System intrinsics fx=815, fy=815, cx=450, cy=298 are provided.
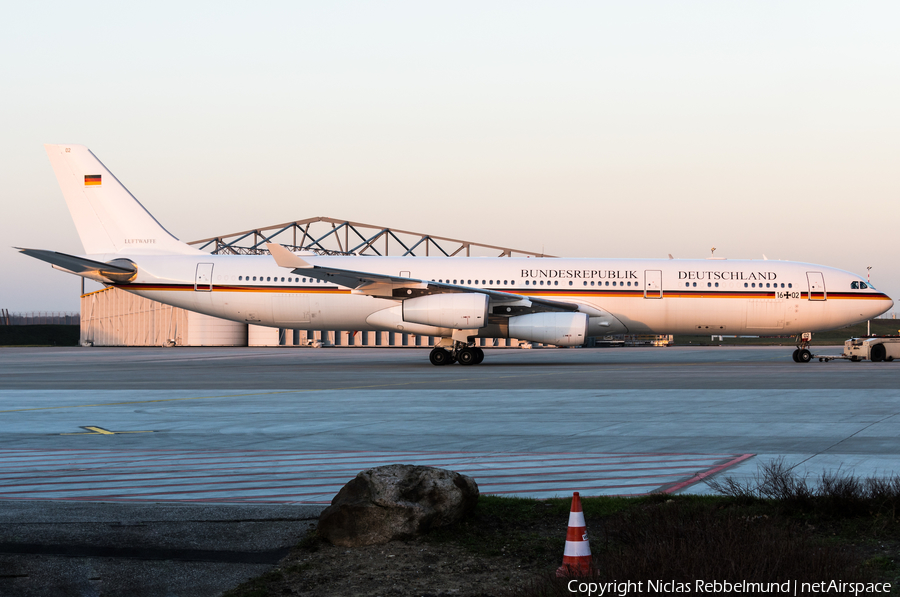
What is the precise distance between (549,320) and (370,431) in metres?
17.6

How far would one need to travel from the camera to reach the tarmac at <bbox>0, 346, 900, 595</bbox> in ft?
18.7

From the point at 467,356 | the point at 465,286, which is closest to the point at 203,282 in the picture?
the point at 465,286

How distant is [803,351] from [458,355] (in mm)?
13699

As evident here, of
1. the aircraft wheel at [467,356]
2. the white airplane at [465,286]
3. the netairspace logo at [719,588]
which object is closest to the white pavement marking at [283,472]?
the netairspace logo at [719,588]

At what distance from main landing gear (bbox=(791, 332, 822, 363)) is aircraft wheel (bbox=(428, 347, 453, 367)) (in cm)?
1363

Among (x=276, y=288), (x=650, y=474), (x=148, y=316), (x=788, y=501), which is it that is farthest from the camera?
(x=148, y=316)

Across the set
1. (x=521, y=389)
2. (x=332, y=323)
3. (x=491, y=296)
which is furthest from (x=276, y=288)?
(x=521, y=389)

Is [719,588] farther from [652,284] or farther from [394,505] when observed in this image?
[652,284]

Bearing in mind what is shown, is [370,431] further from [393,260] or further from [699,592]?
→ [393,260]

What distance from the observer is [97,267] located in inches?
1203

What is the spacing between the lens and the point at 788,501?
6246 millimetres

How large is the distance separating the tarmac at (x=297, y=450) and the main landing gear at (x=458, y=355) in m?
10.7

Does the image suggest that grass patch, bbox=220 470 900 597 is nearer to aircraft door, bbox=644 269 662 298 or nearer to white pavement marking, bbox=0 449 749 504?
white pavement marking, bbox=0 449 749 504

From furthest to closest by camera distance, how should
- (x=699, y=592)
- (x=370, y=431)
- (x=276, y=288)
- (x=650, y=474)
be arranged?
(x=276, y=288) → (x=370, y=431) → (x=650, y=474) → (x=699, y=592)
